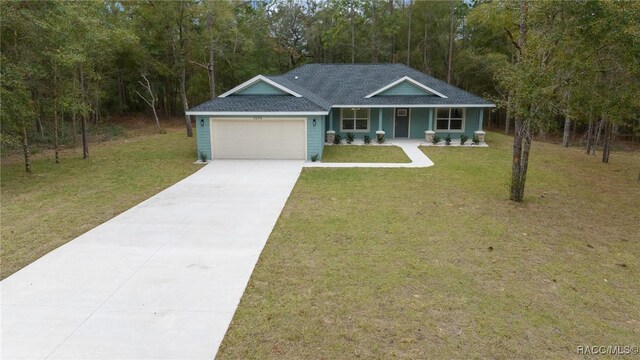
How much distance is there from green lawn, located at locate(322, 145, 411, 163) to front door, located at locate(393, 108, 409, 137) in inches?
131

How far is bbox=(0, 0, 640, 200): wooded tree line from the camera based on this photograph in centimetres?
995

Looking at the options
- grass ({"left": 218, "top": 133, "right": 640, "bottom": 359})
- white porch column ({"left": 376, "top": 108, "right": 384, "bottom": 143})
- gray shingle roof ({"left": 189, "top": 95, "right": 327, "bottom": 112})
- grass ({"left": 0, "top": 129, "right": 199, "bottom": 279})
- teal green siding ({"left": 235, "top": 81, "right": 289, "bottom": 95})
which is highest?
teal green siding ({"left": 235, "top": 81, "right": 289, "bottom": 95})

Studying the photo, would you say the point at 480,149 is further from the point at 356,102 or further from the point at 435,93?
the point at 356,102

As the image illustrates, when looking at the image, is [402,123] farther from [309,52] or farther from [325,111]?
[309,52]

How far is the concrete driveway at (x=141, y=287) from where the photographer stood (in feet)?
16.3

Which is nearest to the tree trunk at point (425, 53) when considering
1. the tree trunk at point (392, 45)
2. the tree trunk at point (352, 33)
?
the tree trunk at point (392, 45)

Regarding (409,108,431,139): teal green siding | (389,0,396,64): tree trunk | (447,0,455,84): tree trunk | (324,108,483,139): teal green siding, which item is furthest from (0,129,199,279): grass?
(389,0,396,64): tree trunk

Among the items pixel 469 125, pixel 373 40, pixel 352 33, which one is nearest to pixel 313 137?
pixel 469 125

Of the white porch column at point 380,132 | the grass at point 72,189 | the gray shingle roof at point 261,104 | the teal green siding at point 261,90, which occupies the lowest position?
the grass at point 72,189

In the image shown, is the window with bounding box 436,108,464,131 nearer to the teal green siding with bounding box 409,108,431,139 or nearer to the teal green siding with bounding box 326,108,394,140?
the teal green siding with bounding box 409,108,431,139

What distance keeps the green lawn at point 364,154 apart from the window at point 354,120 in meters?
2.52

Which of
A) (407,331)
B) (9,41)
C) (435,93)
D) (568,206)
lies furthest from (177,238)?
(435,93)

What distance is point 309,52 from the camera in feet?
131

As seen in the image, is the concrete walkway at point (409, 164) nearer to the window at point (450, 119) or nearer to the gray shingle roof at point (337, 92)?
the gray shingle roof at point (337, 92)
